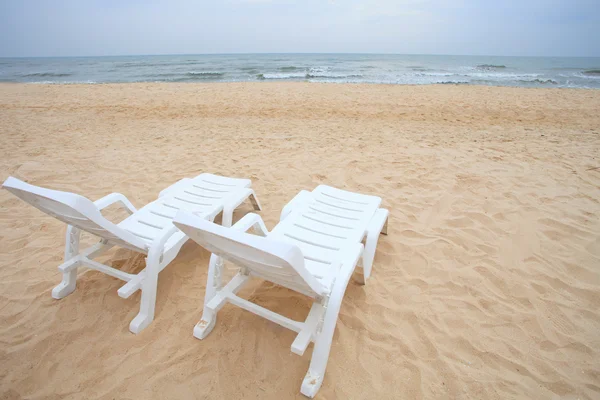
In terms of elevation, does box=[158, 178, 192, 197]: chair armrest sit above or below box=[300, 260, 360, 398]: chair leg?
above

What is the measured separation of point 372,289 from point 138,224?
1919 mm

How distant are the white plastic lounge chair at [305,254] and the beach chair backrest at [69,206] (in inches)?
24.7

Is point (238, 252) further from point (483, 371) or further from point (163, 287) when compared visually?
point (483, 371)

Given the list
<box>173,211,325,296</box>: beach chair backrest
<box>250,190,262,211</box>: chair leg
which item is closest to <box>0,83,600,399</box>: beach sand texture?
<box>250,190,262,211</box>: chair leg

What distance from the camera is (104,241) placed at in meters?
2.30

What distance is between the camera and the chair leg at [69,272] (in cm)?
216

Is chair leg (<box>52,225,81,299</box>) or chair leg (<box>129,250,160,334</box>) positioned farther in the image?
chair leg (<box>52,225,81,299</box>)

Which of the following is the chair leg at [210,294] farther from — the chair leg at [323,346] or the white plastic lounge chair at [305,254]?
the chair leg at [323,346]

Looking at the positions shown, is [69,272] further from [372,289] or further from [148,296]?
[372,289]

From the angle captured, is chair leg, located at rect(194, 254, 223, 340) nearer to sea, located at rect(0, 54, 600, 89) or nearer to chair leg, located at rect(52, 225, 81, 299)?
chair leg, located at rect(52, 225, 81, 299)

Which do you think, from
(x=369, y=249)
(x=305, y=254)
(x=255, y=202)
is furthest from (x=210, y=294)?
(x=255, y=202)

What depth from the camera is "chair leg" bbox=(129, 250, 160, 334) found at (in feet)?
6.38

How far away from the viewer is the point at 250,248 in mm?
1225

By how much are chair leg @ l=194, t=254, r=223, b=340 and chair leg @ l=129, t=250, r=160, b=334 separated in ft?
1.23
